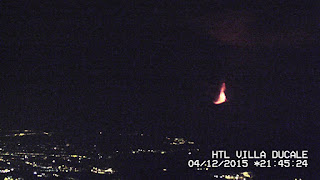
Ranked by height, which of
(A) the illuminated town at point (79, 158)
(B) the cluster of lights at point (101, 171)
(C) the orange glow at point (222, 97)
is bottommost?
(B) the cluster of lights at point (101, 171)

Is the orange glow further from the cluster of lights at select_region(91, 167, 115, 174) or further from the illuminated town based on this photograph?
the cluster of lights at select_region(91, 167, 115, 174)

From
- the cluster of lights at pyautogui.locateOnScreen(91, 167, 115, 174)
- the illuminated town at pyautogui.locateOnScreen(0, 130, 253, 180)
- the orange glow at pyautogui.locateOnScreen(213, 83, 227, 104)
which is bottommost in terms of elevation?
the cluster of lights at pyautogui.locateOnScreen(91, 167, 115, 174)

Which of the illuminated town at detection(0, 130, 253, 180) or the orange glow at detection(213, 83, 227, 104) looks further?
the orange glow at detection(213, 83, 227, 104)

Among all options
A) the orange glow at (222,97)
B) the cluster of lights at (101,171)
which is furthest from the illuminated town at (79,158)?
the orange glow at (222,97)

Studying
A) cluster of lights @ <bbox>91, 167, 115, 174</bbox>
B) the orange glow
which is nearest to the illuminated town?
cluster of lights @ <bbox>91, 167, 115, 174</bbox>

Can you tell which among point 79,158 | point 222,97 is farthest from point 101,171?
point 222,97

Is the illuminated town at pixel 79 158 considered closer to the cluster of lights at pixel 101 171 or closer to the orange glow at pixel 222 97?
the cluster of lights at pixel 101 171

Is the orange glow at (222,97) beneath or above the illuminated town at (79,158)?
above

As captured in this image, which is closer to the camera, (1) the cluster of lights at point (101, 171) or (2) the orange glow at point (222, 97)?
(1) the cluster of lights at point (101, 171)

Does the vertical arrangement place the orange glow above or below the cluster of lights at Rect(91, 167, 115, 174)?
above

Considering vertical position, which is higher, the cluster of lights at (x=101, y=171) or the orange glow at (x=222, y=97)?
the orange glow at (x=222, y=97)

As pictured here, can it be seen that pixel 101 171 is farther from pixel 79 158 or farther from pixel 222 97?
pixel 222 97

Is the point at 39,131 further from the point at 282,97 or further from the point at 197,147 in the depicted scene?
the point at 282,97
